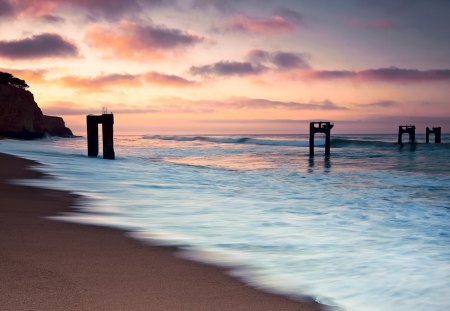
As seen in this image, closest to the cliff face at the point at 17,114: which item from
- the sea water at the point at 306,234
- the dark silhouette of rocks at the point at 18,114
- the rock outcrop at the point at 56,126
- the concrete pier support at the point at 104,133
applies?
the dark silhouette of rocks at the point at 18,114

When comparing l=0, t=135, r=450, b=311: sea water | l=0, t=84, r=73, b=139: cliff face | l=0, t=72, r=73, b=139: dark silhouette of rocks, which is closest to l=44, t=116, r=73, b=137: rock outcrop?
l=0, t=72, r=73, b=139: dark silhouette of rocks

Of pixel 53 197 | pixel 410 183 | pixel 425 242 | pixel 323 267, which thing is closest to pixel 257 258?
pixel 323 267

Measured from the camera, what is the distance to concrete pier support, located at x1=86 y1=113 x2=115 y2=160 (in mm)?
20125

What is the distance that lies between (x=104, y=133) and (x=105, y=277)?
17.9 metres

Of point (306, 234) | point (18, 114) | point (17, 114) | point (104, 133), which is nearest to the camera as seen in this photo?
point (306, 234)

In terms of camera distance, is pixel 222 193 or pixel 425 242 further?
pixel 222 193

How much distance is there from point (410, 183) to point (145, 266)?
12.5m

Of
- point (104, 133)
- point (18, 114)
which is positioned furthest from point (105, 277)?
point (18, 114)

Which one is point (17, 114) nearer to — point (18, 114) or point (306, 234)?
point (18, 114)

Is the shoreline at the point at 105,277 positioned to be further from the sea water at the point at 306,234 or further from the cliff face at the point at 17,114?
the cliff face at the point at 17,114

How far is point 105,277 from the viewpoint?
303 cm

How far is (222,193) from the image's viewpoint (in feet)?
33.0

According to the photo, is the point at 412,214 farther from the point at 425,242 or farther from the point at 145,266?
the point at 145,266

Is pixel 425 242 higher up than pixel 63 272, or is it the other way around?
pixel 63 272
